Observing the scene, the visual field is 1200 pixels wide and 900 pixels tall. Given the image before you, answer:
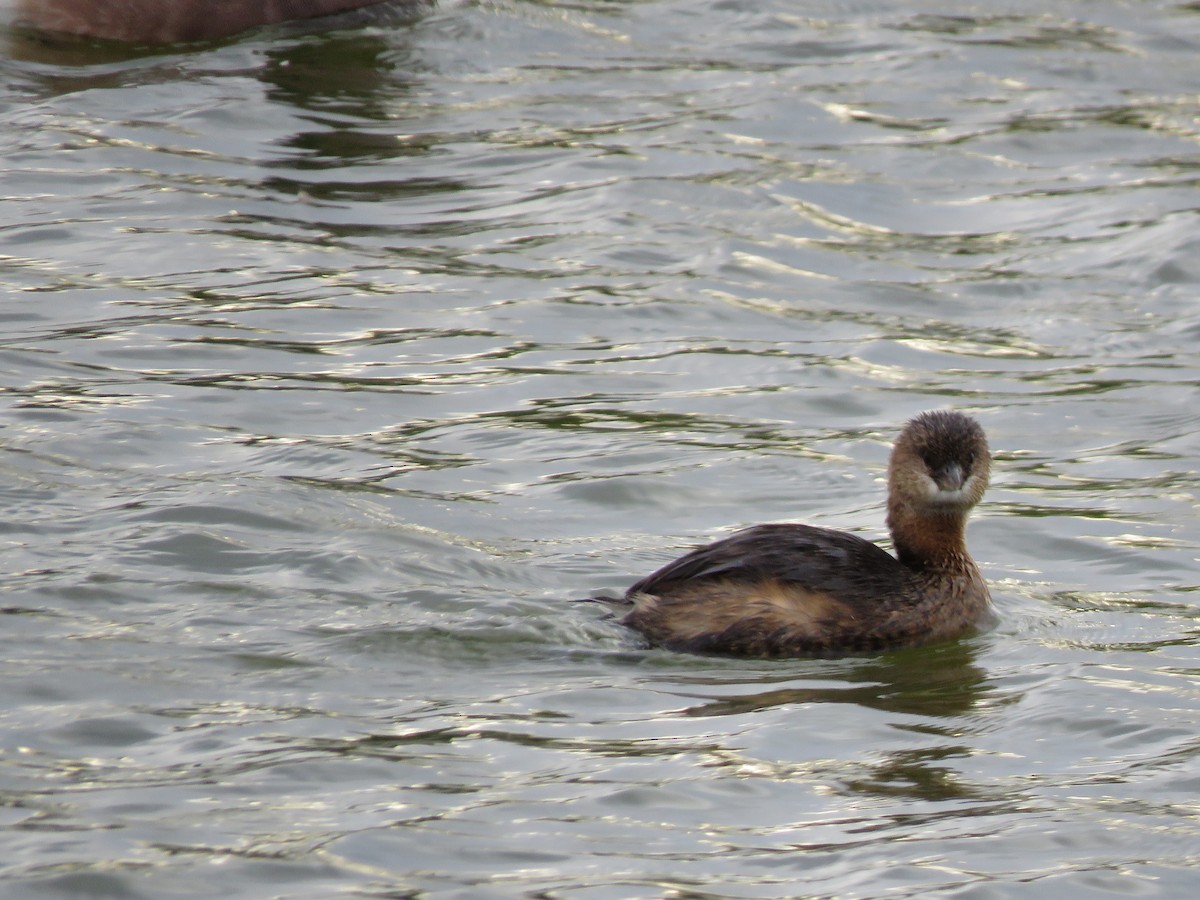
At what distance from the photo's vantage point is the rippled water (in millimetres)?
5605

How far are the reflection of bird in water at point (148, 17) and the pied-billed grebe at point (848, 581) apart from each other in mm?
8062

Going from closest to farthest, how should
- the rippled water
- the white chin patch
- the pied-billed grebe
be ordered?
1. the rippled water
2. the pied-billed grebe
3. the white chin patch

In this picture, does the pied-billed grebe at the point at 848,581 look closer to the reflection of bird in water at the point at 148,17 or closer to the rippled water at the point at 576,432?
the rippled water at the point at 576,432

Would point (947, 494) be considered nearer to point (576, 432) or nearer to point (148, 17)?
point (576, 432)

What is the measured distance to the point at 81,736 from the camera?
5926mm

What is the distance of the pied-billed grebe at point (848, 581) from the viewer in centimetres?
→ 725

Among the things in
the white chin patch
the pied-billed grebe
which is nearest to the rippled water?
the pied-billed grebe

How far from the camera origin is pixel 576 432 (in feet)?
30.8

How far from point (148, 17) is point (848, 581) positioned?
8535mm

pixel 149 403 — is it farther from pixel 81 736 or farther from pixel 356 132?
pixel 356 132

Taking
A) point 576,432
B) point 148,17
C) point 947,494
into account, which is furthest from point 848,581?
point 148,17

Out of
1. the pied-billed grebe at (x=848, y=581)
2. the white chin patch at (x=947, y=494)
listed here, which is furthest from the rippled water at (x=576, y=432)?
the white chin patch at (x=947, y=494)

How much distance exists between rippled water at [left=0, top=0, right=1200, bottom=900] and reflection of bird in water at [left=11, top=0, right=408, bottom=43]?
184mm

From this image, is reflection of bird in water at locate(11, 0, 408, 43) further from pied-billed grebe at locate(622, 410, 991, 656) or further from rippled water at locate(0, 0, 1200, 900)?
pied-billed grebe at locate(622, 410, 991, 656)
